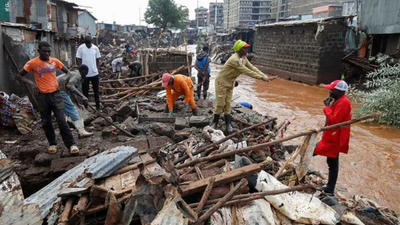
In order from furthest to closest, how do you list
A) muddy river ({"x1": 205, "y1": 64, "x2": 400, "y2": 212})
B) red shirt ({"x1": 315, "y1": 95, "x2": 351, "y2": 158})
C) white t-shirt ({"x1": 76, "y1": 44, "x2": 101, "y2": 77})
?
white t-shirt ({"x1": 76, "y1": 44, "x2": 101, "y2": 77}), muddy river ({"x1": 205, "y1": 64, "x2": 400, "y2": 212}), red shirt ({"x1": 315, "y1": 95, "x2": 351, "y2": 158})

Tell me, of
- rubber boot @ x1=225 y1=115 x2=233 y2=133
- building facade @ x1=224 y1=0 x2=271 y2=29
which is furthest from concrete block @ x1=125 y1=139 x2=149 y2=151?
building facade @ x1=224 y1=0 x2=271 y2=29

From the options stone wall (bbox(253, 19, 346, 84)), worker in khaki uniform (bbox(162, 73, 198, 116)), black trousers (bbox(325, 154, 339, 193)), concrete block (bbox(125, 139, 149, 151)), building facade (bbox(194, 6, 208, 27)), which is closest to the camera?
black trousers (bbox(325, 154, 339, 193))

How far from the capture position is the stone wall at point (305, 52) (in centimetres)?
1485

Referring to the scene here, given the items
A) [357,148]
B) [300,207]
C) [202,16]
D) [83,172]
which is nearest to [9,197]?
[83,172]

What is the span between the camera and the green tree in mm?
46156

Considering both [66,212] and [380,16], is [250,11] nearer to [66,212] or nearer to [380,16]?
[380,16]

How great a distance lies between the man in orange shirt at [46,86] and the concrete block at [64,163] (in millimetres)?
239

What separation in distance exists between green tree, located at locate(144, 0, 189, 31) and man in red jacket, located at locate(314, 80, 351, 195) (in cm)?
4643

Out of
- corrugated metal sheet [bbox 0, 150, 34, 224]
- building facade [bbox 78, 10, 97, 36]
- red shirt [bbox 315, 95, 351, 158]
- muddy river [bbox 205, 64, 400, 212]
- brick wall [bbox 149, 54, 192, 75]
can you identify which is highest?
building facade [bbox 78, 10, 97, 36]

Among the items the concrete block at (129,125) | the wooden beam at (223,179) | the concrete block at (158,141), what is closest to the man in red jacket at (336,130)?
the wooden beam at (223,179)

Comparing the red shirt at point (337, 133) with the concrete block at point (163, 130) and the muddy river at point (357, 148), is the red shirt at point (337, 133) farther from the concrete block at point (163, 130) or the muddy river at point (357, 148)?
the concrete block at point (163, 130)

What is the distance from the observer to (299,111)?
10578 millimetres

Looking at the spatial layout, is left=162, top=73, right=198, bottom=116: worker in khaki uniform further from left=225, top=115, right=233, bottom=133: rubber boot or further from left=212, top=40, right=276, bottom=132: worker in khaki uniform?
left=225, top=115, right=233, bottom=133: rubber boot

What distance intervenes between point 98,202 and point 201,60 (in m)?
6.06
